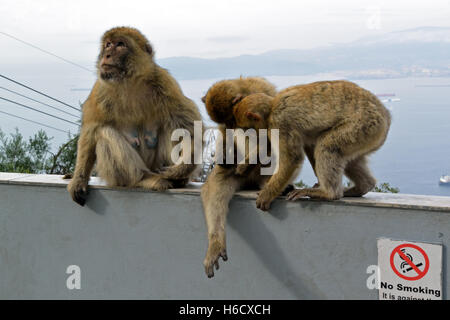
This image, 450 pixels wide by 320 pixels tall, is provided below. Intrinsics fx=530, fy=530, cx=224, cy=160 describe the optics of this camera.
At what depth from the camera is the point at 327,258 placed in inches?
111

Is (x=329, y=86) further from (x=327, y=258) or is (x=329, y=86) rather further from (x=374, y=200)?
(x=327, y=258)

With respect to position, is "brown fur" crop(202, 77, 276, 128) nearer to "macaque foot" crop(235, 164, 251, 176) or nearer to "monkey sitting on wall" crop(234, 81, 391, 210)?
"monkey sitting on wall" crop(234, 81, 391, 210)

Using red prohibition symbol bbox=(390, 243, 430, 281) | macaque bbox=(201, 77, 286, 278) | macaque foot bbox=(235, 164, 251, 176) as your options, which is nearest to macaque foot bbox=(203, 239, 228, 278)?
macaque bbox=(201, 77, 286, 278)

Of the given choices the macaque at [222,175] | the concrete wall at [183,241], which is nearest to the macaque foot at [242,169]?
the macaque at [222,175]

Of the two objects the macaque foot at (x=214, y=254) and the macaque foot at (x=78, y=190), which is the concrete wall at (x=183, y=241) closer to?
the macaque foot at (x=78, y=190)

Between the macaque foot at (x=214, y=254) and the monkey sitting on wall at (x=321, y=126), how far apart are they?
0.32 metres

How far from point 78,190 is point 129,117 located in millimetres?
546

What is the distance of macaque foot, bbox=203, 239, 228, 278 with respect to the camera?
8.63 ft

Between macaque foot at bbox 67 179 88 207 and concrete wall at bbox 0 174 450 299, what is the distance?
6cm

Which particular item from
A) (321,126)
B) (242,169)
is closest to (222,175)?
(242,169)

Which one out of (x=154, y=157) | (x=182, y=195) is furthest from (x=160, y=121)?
(x=182, y=195)

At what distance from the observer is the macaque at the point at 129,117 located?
316cm

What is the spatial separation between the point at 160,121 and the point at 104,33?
2.04ft
